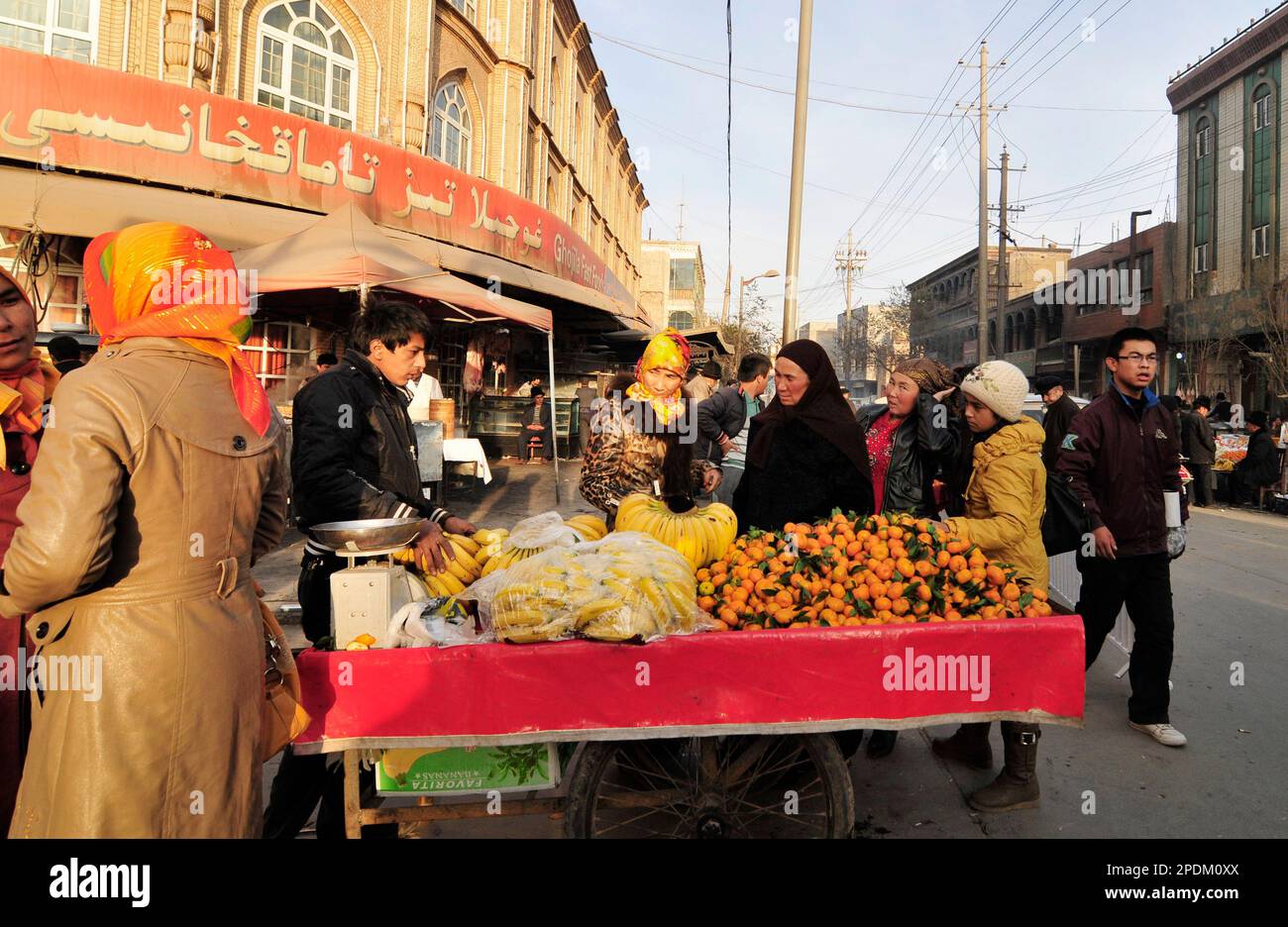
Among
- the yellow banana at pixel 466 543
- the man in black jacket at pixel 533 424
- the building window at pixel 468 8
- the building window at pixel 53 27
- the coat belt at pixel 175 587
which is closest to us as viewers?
the coat belt at pixel 175 587

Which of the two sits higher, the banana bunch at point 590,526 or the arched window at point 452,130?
the arched window at point 452,130

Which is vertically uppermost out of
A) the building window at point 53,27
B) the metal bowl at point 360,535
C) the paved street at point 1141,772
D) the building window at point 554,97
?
the building window at point 554,97

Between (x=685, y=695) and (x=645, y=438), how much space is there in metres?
1.54

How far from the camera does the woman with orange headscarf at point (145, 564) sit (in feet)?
4.83

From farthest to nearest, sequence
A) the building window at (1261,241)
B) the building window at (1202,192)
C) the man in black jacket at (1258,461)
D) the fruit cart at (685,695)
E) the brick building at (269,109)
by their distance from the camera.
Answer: the building window at (1202,192) → the building window at (1261,241) → the man in black jacket at (1258,461) → the brick building at (269,109) → the fruit cart at (685,695)

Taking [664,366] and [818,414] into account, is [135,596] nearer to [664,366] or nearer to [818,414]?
[664,366]

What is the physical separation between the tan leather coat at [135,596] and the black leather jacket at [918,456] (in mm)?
3383

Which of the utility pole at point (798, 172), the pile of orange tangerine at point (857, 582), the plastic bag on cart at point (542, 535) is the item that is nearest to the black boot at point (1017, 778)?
the pile of orange tangerine at point (857, 582)

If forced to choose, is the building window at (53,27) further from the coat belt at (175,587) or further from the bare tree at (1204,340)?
the bare tree at (1204,340)

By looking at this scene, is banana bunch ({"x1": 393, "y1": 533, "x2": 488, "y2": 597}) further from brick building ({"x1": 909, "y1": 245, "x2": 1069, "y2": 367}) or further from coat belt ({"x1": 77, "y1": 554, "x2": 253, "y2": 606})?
brick building ({"x1": 909, "y1": 245, "x2": 1069, "y2": 367})

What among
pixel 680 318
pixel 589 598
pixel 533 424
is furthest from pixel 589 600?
pixel 680 318

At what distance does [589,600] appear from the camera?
2162 millimetres
